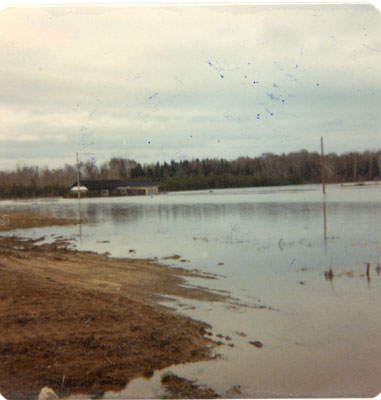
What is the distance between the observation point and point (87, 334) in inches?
211

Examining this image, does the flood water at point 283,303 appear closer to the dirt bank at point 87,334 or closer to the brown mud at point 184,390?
the brown mud at point 184,390

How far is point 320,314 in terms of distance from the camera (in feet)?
21.8

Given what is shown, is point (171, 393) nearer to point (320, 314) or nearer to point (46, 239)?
point (320, 314)

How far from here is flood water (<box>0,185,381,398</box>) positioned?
4.92 meters

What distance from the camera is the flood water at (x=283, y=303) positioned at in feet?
16.1

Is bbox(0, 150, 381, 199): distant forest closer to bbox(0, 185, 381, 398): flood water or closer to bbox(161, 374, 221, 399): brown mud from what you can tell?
bbox(0, 185, 381, 398): flood water

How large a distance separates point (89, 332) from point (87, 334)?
64 mm

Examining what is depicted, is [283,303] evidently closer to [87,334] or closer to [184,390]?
[184,390]

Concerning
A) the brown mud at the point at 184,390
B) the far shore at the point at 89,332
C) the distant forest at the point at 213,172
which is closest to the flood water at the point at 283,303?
the brown mud at the point at 184,390

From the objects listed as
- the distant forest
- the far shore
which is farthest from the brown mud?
the distant forest

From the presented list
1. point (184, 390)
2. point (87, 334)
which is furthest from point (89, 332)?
point (184, 390)

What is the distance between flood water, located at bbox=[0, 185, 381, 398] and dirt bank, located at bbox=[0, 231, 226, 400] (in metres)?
0.32

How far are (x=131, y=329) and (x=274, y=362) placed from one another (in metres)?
2.24

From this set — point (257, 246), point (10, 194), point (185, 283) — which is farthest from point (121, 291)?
point (10, 194)
